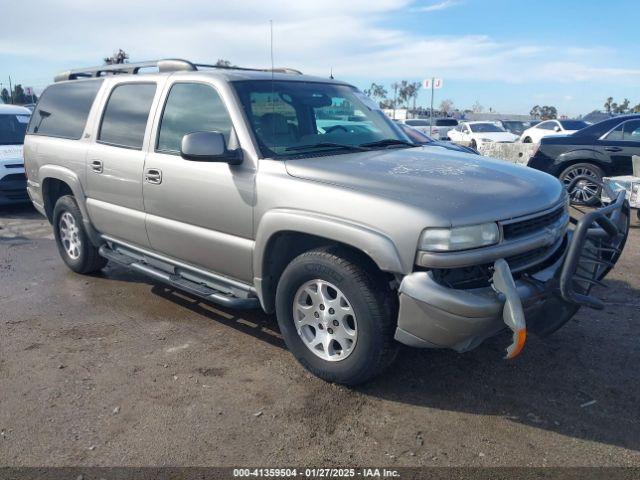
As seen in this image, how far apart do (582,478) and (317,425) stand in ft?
4.43

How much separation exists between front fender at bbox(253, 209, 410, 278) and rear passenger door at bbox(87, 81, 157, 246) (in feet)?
4.67

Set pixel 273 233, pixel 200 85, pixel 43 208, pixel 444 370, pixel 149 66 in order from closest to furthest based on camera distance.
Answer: pixel 273 233
pixel 444 370
pixel 200 85
pixel 149 66
pixel 43 208

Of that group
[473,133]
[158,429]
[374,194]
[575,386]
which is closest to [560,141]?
[575,386]

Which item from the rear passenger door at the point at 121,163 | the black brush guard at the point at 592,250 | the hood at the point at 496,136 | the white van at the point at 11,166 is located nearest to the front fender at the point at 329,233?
the black brush guard at the point at 592,250

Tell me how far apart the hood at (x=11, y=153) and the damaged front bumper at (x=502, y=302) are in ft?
27.5

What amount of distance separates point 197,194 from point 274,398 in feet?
4.99

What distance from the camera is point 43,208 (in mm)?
5996

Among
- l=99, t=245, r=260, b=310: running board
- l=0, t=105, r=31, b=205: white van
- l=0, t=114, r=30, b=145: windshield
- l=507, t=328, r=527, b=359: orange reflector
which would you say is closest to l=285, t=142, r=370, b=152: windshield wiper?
l=99, t=245, r=260, b=310: running board

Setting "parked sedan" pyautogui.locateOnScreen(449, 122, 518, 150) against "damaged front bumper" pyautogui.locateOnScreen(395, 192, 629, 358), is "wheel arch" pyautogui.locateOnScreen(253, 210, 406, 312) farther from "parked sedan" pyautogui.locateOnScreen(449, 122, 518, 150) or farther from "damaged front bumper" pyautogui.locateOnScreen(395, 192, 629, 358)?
"parked sedan" pyautogui.locateOnScreen(449, 122, 518, 150)

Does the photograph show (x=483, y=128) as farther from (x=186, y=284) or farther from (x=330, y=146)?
(x=186, y=284)

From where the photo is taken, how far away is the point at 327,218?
126 inches

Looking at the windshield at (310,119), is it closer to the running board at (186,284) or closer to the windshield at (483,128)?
the running board at (186,284)

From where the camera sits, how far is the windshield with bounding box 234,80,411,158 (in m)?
Result: 3.83

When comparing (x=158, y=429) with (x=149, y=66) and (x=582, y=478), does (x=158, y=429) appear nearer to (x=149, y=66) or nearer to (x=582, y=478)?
(x=582, y=478)
